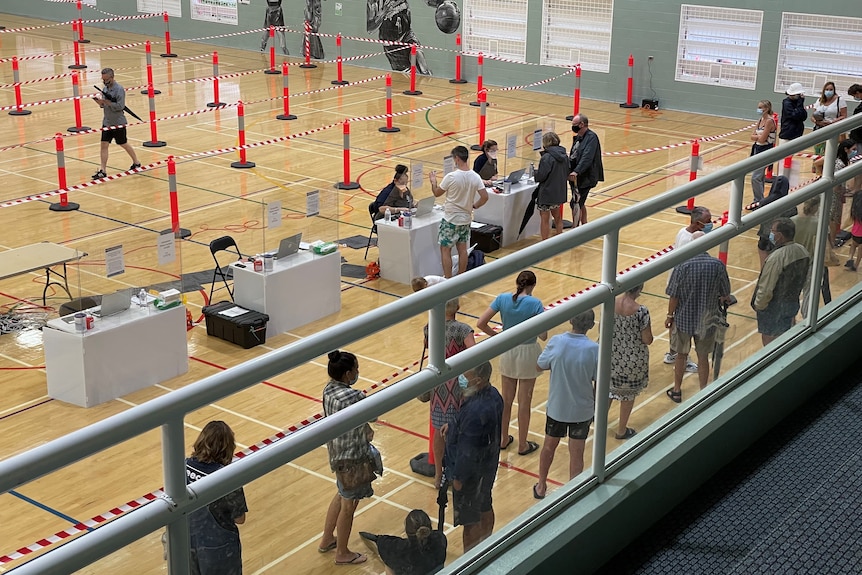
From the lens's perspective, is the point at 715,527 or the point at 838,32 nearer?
the point at 715,527

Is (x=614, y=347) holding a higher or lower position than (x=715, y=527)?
higher

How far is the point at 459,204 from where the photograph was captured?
44.4 ft

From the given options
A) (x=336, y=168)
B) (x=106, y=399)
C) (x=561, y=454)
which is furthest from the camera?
(x=336, y=168)

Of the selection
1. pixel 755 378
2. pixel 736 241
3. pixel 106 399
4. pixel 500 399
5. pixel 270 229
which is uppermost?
pixel 736 241

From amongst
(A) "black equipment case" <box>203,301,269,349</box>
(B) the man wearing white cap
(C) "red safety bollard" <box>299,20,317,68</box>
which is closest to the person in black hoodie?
(A) "black equipment case" <box>203,301,269,349</box>

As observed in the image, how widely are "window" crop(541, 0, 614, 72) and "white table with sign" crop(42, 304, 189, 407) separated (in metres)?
16.5

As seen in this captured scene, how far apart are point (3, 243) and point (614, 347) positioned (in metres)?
12.7

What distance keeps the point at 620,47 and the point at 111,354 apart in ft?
56.4

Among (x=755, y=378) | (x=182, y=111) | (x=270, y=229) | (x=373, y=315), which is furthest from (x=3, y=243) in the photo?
(x=373, y=315)

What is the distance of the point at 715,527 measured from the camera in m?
4.82

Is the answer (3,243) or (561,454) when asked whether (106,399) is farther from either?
(561,454)

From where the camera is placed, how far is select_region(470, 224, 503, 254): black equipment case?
50.3ft

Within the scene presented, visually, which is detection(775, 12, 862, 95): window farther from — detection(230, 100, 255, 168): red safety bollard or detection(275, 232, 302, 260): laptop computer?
detection(275, 232, 302, 260): laptop computer

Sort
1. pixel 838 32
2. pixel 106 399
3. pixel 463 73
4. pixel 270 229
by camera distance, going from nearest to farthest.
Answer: pixel 106 399
pixel 270 229
pixel 838 32
pixel 463 73
